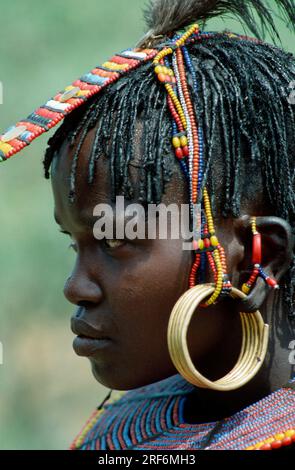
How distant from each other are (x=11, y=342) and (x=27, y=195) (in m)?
1.12

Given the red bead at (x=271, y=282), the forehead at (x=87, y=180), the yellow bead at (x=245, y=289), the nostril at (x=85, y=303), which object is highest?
the forehead at (x=87, y=180)

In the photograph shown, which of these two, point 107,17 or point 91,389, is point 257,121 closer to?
point 91,389

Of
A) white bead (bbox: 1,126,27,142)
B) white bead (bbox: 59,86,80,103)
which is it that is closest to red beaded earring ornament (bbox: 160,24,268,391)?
white bead (bbox: 59,86,80,103)

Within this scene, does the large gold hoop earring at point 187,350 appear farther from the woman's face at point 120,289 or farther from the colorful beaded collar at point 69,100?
the colorful beaded collar at point 69,100

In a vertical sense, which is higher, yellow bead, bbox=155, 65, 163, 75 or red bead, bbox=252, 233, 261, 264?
yellow bead, bbox=155, 65, 163, 75

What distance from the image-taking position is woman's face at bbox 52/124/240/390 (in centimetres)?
246

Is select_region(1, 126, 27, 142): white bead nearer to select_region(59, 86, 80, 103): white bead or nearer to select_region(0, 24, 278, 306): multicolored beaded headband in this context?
select_region(0, 24, 278, 306): multicolored beaded headband

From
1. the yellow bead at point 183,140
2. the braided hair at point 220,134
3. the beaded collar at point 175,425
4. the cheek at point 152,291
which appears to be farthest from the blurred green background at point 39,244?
the cheek at point 152,291

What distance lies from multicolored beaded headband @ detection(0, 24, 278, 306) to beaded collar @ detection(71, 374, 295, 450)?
32 cm

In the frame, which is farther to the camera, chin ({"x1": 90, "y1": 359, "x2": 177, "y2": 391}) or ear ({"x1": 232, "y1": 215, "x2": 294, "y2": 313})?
chin ({"x1": 90, "y1": 359, "x2": 177, "y2": 391})

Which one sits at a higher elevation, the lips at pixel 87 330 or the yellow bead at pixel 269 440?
the lips at pixel 87 330

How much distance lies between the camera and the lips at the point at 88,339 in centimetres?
256

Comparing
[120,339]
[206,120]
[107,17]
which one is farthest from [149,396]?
[107,17]

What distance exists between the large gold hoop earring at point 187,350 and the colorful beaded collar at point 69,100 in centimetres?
58
